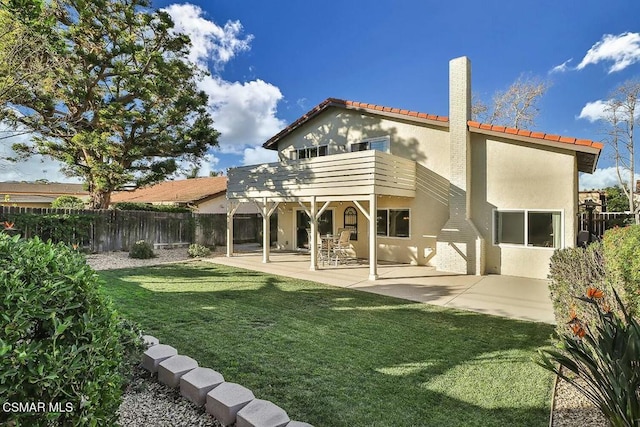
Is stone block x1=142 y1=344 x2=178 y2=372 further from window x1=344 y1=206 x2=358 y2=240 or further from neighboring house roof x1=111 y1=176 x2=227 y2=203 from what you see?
neighboring house roof x1=111 y1=176 x2=227 y2=203

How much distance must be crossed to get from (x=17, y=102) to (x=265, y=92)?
47.7 feet

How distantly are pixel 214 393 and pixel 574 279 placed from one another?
4.62 m

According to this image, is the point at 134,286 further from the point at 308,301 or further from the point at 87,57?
the point at 87,57

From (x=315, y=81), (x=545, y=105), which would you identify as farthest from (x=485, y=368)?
(x=545, y=105)

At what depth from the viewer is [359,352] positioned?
4812 millimetres

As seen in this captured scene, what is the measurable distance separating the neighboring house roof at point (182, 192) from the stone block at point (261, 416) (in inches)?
844

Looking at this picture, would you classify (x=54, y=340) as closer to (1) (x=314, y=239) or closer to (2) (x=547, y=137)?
(1) (x=314, y=239)

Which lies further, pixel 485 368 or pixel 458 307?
pixel 458 307

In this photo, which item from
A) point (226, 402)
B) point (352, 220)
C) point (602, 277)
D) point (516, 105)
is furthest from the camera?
point (516, 105)

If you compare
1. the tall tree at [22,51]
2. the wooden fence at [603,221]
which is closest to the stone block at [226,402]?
the tall tree at [22,51]

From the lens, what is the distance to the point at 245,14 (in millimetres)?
15922

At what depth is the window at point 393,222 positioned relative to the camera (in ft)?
43.6

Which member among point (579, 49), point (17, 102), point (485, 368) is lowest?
point (485, 368)

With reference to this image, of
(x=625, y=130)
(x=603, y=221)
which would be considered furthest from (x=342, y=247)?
(x=625, y=130)
